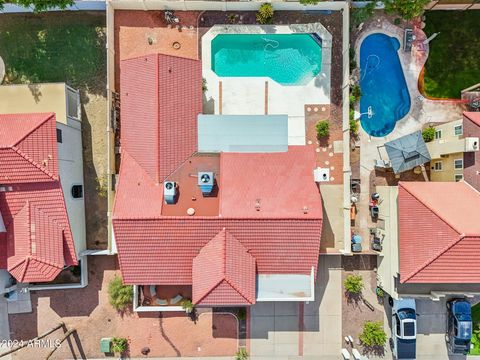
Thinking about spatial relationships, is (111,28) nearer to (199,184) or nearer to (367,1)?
(199,184)

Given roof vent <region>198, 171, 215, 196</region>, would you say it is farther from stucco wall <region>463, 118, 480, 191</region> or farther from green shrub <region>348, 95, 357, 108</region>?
stucco wall <region>463, 118, 480, 191</region>

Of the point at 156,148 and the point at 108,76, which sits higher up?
the point at 108,76

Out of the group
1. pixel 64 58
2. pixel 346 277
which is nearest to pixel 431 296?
pixel 346 277

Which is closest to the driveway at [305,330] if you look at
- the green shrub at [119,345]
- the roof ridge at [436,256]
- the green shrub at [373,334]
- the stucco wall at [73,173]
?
the green shrub at [373,334]

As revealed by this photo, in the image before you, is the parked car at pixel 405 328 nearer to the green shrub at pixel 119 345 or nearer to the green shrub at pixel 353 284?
the green shrub at pixel 353 284

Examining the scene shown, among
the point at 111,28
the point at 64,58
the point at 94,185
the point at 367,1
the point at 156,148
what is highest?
the point at 367,1

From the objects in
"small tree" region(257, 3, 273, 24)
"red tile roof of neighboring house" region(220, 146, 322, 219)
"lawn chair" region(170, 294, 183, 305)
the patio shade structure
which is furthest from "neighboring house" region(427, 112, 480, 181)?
"lawn chair" region(170, 294, 183, 305)
